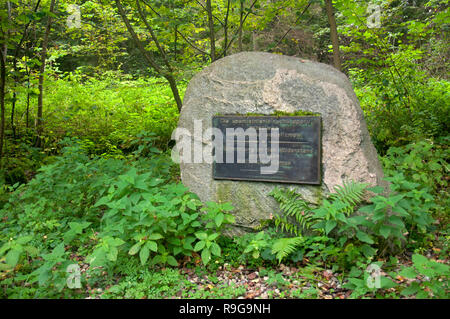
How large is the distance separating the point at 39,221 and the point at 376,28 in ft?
19.8

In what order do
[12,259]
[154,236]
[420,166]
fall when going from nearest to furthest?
[12,259]
[154,236]
[420,166]

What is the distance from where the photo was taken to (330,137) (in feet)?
11.5

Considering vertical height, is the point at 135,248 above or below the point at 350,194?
below

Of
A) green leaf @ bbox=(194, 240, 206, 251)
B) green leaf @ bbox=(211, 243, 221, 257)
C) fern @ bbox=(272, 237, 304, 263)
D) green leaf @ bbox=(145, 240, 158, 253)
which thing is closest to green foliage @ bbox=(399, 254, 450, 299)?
fern @ bbox=(272, 237, 304, 263)

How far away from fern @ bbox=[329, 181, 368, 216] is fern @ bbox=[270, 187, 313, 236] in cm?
31

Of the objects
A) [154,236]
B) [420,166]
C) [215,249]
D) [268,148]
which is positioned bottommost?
[215,249]

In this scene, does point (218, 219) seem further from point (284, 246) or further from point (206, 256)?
point (284, 246)

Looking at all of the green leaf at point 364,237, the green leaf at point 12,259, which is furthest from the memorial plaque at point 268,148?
the green leaf at point 12,259

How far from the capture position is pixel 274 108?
3713 mm

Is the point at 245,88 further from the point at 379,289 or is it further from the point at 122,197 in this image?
the point at 379,289

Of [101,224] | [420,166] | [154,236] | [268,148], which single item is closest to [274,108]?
[268,148]

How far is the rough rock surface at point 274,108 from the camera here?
3.46 metres

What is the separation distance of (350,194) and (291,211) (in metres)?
0.60

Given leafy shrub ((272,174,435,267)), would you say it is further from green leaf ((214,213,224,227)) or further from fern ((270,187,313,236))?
green leaf ((214,213,224,227))
